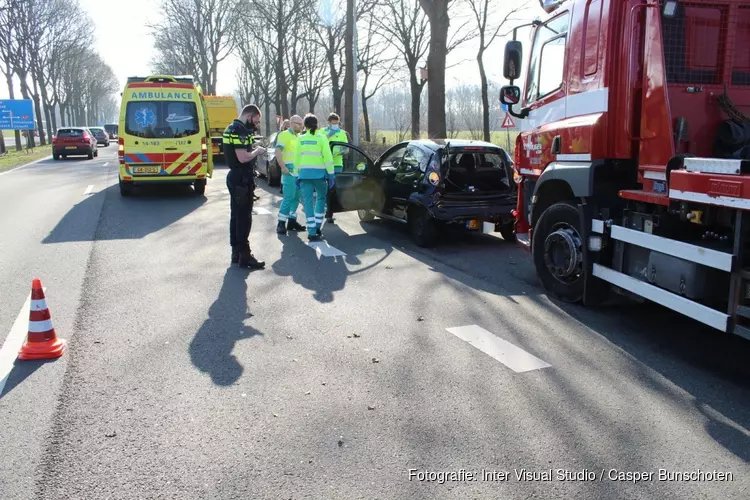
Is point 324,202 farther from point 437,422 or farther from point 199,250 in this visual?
point 437,422

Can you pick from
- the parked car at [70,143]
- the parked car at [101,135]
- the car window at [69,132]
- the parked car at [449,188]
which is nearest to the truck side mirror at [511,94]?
the parked car at [449,188]

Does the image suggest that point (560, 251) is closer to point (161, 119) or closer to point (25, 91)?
point (161, 119)

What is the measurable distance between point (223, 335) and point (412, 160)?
16.4ft

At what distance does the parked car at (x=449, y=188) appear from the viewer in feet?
28.0

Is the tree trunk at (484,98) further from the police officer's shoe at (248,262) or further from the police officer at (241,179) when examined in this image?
the police officer's shoe at (248,262)

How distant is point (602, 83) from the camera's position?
5.37 m

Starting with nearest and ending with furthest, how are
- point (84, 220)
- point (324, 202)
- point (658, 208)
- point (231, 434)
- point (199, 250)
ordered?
point (231, 434)
point (658, 208)
point (199, 250)
point (324, 202)
point (84, 220)

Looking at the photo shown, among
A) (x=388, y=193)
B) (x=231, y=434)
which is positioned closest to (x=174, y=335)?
(x=231, y=434)

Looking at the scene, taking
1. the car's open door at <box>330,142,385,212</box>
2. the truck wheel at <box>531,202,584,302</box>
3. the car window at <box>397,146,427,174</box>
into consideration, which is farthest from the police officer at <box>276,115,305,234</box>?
the truck wheel at <box>531,202,584,302</box>

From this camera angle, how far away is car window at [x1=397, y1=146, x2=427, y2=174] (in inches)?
350

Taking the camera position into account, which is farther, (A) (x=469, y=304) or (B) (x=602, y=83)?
(A) (x=469, y=304)

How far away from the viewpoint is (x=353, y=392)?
3.98 m

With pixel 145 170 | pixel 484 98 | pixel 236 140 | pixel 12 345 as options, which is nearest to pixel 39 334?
pixel 12 345

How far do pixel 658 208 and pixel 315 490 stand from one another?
11.6 ft
